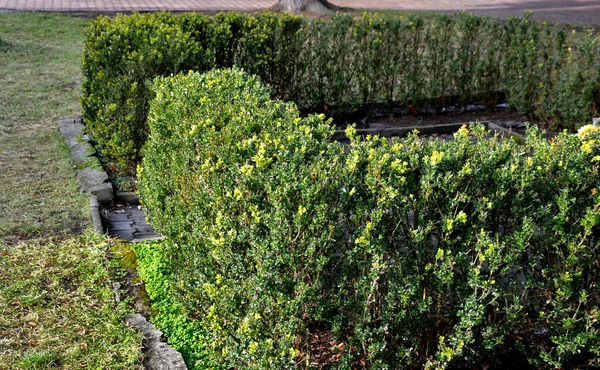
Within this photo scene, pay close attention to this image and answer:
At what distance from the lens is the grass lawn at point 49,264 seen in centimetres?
381

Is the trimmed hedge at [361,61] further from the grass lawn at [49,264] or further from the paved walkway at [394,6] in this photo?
the paved walkway at [394,6]

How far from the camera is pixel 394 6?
68.9 feet

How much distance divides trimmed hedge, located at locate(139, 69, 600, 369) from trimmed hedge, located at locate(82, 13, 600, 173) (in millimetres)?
3670

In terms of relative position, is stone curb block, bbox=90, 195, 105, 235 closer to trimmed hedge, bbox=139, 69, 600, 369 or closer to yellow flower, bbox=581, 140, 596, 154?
trimmed hedge, bbox=139, 69, 600, 369

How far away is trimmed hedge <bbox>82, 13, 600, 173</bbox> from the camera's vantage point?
6777 mm

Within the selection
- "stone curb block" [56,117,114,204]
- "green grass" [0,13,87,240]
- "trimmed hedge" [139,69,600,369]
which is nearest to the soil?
"stone curb block" [56,117,114,204]

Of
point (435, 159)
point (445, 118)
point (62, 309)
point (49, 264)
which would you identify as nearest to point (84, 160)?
point (49, 264)

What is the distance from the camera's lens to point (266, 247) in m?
2.99

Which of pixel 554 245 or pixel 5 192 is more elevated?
pixel 554 245

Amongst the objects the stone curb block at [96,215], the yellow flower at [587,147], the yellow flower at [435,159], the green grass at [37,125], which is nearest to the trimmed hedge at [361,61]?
the green grass at [37,125]

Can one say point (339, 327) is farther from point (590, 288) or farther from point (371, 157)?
point (590, 288)

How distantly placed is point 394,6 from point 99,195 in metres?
16.9

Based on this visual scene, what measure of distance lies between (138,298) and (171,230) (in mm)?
579

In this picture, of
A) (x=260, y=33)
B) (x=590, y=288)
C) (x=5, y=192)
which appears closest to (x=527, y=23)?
(x=260, y=33)
